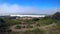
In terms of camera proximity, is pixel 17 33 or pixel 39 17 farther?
pixel 39 17

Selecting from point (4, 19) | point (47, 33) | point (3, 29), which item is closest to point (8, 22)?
point (4, 19)

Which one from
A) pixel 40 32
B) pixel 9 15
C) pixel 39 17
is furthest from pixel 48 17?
pixel 40 32

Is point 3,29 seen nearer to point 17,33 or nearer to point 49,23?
point 17,33

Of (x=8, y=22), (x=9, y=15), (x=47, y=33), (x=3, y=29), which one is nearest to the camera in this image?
(x=47, y=33)

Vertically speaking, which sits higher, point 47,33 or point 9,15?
point 9,15

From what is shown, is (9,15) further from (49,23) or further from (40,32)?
(40,32)

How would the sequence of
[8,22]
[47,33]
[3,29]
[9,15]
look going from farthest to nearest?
[9,15]
[8,22]
[3,29]
[47,33]

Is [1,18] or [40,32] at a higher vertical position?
[1,18]

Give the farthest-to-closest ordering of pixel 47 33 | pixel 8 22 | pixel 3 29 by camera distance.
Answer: pixel 8 22, pixel 3 29, pixel 47 33

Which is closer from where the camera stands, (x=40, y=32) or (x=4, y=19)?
(x=40, y=32)
